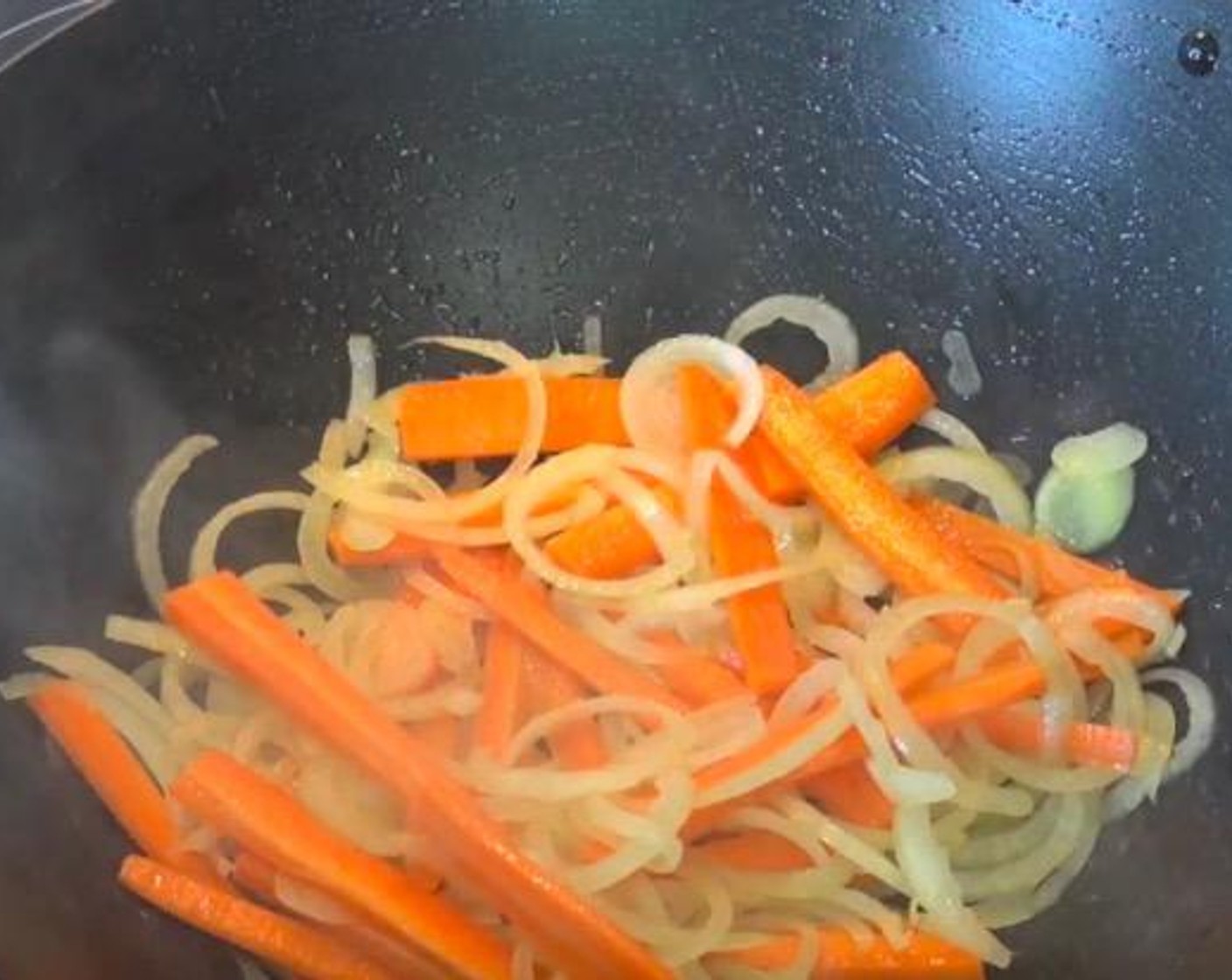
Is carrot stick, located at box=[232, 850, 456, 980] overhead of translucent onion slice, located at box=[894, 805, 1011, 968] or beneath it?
overhead

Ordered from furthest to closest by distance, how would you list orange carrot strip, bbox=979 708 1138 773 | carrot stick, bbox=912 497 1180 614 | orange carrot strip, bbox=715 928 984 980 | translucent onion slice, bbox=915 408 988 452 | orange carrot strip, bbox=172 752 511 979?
translucent onion slice, bbox=915 408 988 452, carrot stick, bbox=912 497 1180 614, orange carrot strip, bbox=979 708 1138 773, orange carrot strip, bbox=715 928 984 980, orange carrot strip, bbox=172 752 511 979

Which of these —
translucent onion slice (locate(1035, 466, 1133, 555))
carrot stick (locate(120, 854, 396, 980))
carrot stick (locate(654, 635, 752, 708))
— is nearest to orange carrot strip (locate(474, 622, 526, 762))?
carrot stick (locate(654, 635, 752, 708))

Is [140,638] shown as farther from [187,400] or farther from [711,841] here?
[711,841]

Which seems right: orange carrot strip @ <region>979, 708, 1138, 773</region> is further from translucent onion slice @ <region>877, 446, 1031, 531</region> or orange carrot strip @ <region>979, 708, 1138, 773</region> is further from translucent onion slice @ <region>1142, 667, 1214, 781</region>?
translucent onion slice @ <region>877, 446, 1031, 531</region>

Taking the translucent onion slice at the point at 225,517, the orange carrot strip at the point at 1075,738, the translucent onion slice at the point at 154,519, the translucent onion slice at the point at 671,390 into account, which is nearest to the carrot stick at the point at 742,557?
the translucent onion slice at the point at 671,390

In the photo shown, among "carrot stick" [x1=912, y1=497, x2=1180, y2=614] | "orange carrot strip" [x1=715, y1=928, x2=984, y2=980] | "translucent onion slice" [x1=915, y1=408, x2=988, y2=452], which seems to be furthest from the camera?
"translucent onion slice" [x1=915, y1=408, x2=988, y2=452]
